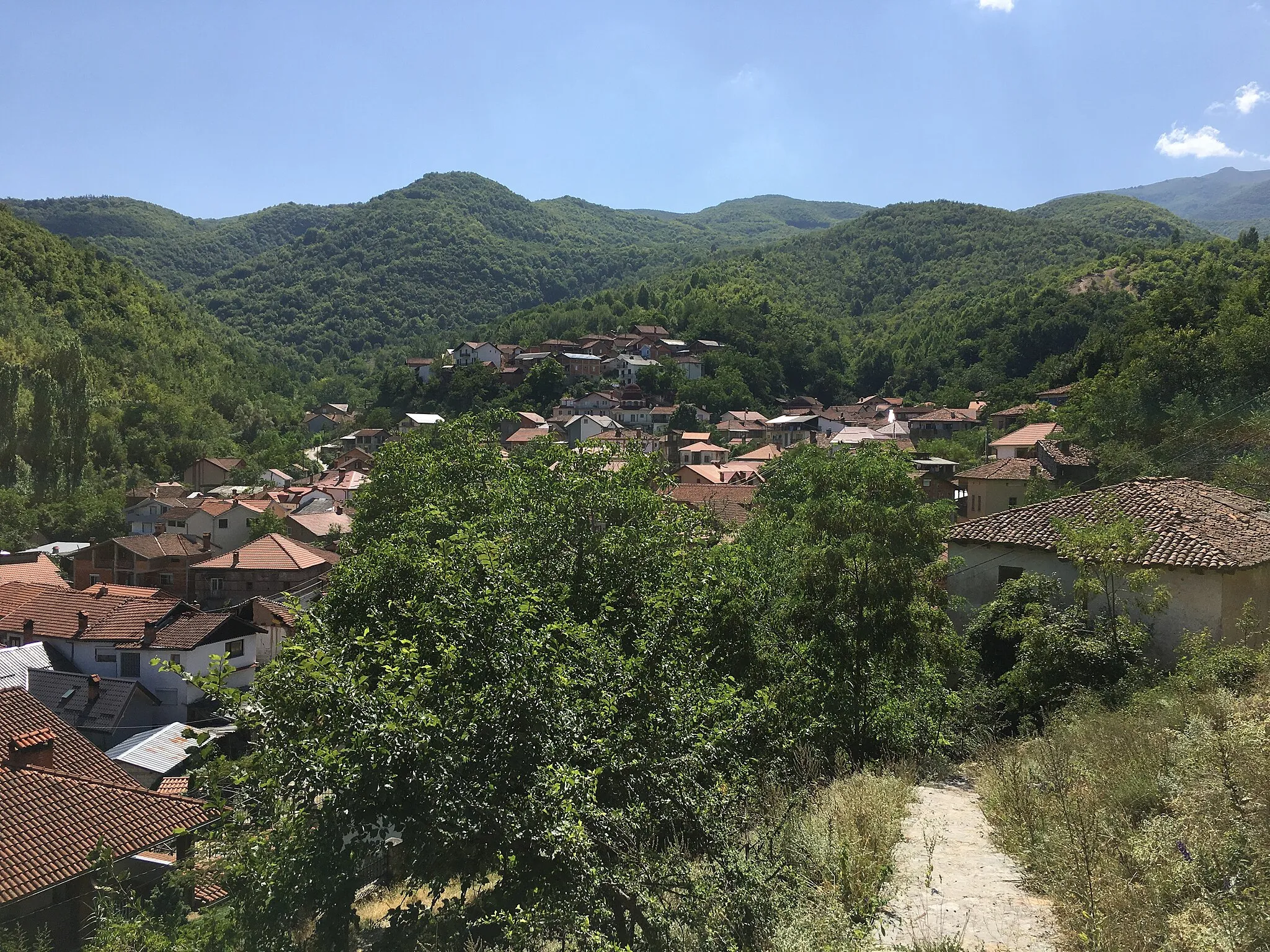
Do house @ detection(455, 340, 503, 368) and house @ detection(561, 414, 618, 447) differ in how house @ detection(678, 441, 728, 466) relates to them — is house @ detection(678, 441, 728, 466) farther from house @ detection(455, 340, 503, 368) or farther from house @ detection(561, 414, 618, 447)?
house @ detection(455, 340, 503, 368)

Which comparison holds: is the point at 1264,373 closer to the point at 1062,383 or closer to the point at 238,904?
the point at 238,904

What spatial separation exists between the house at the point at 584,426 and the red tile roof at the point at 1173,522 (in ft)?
177

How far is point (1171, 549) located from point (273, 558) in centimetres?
3323

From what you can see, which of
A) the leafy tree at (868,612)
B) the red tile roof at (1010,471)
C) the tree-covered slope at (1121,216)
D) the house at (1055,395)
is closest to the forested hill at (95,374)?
the red tile roof at (1010,471)

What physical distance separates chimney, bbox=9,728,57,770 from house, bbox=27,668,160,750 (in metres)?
8.49

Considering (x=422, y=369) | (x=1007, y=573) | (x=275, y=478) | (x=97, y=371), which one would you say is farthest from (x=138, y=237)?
(x=1007, y=573)

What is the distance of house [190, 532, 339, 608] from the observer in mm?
34906

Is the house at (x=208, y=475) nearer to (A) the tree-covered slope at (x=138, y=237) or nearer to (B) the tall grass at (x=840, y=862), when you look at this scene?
(B) the tall grass at (x=840, y=862)

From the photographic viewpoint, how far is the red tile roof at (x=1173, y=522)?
10.6m

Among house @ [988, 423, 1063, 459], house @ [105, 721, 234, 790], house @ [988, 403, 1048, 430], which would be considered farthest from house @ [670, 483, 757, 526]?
house @ [988, 403, 1048, 430]

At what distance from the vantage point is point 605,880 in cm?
498

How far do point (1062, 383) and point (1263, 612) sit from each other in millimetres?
51436

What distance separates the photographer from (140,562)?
38.5m

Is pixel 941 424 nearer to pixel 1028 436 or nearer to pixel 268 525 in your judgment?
pixel 1028 436
